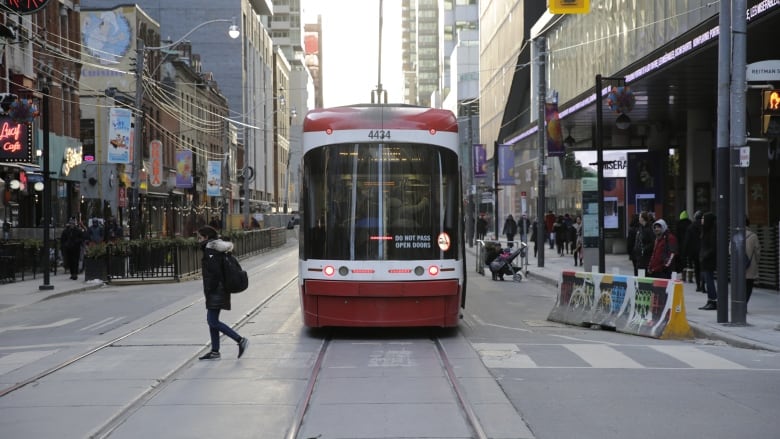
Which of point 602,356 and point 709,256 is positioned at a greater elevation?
point 709,256

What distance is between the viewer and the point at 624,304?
615 inches

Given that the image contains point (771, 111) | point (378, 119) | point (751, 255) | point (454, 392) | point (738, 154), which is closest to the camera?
point (454, 392)

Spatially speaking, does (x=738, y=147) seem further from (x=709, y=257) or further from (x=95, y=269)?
(x=95, y=269)

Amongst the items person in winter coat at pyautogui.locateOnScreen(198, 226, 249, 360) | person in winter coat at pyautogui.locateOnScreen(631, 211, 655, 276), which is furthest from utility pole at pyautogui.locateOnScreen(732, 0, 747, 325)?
person in winter coat at pyautogui.locateOnScreen(198, 226, 249, 360)

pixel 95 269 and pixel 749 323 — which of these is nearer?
pixel 749 323

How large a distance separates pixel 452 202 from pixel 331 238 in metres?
1.87

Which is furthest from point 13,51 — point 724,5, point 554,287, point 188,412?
point 188,412

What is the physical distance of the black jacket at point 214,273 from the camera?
39.8 ft

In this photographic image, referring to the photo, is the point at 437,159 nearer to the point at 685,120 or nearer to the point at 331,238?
the point at 331,238

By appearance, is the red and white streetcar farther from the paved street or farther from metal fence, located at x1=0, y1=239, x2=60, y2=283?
metal fence, located at x1=0, y1=239, x2=60, y2=283

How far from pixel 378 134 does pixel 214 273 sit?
3.50 meters

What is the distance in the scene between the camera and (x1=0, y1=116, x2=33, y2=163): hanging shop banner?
3247 cm

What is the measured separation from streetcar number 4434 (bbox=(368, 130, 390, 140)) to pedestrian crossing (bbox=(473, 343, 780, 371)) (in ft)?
10.9

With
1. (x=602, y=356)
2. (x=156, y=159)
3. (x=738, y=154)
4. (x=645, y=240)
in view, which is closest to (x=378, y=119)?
(x=602, y=356)
